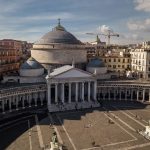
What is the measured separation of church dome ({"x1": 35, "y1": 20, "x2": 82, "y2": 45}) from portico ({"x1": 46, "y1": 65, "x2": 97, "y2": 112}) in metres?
19.7

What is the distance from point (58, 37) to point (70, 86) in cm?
2576

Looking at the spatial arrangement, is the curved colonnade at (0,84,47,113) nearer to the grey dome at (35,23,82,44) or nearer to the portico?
the portico

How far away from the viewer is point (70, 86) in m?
71.2

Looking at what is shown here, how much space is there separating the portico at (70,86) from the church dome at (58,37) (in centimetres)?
1974

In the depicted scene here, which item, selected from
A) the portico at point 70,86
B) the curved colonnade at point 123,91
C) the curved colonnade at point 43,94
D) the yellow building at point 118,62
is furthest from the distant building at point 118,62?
the portico at point 70,86

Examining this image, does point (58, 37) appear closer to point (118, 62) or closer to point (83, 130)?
point (118, 62)

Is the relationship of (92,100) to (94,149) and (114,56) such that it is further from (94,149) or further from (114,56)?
(114,56)

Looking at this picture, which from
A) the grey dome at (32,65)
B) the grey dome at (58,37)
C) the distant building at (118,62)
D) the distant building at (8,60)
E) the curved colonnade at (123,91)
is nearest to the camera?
the curved colonnade at (123,91)

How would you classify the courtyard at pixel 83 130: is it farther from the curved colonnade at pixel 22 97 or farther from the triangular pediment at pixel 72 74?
the triangular pediment at pixel 72 74

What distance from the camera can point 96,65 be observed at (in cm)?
8975

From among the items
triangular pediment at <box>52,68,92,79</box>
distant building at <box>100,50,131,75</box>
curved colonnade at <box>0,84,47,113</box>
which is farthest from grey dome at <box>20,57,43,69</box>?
distant building at <box>100,50,131,75</box>

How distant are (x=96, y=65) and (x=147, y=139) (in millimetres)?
44332

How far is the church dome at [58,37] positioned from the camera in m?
89.8

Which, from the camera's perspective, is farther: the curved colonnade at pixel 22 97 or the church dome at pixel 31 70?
the church dome at pixel 31 70
